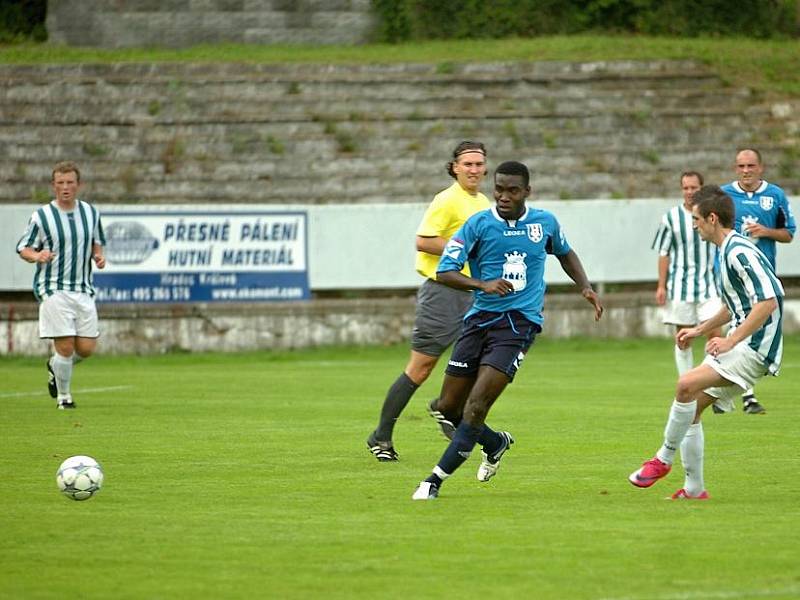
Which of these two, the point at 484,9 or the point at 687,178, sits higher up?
the point at 484,9

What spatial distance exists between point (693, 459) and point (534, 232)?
164cm

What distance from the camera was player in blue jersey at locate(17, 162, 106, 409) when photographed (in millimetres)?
14688

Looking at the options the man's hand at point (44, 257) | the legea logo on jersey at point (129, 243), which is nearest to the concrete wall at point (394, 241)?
the legea logo on jersey at point (129, 243)

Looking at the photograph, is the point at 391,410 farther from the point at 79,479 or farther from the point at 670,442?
the point at 79,479

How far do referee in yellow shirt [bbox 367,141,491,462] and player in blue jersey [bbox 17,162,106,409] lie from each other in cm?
487

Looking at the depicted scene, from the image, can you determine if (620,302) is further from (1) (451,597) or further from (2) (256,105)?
(1) (451,597)

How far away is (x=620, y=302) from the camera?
23812 millimetres

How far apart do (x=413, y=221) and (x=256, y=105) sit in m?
5.73

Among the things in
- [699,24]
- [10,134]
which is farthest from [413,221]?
[699,24]

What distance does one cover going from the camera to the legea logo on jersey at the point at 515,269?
888 cm

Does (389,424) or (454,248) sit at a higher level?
(454,248)

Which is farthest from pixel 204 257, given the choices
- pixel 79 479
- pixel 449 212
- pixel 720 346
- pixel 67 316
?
pixel 720 346

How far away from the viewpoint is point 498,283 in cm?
850

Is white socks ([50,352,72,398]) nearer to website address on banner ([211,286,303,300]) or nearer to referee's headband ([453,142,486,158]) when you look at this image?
referee's headband ([453,142,486,158])
